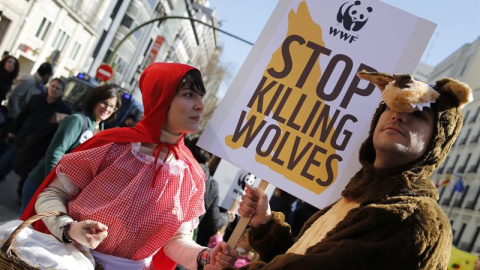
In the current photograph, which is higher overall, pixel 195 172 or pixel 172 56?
pixel 172 56

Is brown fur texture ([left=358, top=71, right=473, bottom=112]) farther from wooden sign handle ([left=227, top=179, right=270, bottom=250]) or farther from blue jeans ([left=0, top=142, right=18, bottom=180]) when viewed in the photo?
blue jeans ([left=0, top=142, right=18, bottom=180])

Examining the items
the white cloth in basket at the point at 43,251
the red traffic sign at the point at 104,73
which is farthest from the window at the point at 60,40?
the white cloth in basket at the point at 43,251

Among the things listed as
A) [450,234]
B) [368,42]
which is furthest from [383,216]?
[368,42]

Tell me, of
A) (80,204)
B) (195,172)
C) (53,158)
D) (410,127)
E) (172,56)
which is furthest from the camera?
(172,56)

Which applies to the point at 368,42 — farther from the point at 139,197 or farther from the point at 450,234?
the point at 139,197

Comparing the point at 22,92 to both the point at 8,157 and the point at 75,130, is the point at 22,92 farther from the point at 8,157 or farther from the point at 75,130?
the point at 75,130

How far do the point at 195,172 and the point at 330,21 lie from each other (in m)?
1.16

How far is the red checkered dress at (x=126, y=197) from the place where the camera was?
8.21 feet

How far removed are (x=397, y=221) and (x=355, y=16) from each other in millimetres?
1471

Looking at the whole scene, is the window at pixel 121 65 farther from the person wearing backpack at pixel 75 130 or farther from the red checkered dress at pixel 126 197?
the red checkered dress at pixel 126 197

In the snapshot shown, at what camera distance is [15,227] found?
221cm

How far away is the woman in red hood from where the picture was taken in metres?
2.50

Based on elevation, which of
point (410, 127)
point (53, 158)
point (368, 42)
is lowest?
point (53, 158)

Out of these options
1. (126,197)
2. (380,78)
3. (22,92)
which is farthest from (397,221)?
(22,92)
